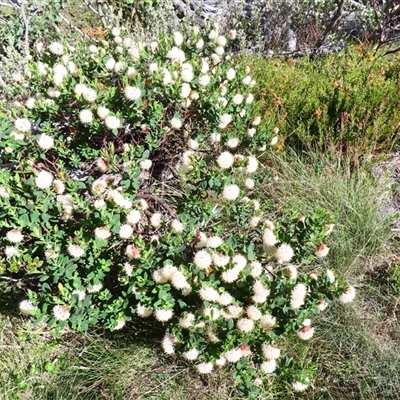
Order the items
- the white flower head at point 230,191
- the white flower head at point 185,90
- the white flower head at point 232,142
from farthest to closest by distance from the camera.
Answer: the white flower head at point 232,142
the white flower head at point 185,90
the white flower head at point 230,191

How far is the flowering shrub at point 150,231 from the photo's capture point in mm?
1502

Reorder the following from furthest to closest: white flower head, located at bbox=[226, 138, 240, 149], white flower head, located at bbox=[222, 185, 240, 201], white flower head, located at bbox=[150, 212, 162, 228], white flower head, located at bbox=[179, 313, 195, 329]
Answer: white flower head, located at bbox=[226, 138, 240, 149] → white flower head, located at bbox=[150, 212, 162, 228] → white flower head, located at bbox=[222, 185, 240, 201] → white flower head, located at bbox=[179, 313, 195, 329]

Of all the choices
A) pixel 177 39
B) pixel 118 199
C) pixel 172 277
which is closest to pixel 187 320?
pixel 172 277

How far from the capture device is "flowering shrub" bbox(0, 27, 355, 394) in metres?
1.50

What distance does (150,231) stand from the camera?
6.31ft

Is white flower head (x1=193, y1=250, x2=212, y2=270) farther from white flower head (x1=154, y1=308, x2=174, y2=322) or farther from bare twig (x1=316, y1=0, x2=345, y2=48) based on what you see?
bare twig (x1=316, y1=0, x2=345, y2=48)

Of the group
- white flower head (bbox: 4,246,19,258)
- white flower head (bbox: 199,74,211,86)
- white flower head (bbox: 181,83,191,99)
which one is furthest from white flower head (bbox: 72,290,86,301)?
white flower head (bbox: 199,74,211,86)

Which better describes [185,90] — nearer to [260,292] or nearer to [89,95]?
[89,95]

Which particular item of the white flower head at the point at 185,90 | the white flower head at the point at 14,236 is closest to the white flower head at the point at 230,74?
the white flower head at the point at 185,90

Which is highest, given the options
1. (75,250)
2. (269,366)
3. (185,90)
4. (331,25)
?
(331,25)

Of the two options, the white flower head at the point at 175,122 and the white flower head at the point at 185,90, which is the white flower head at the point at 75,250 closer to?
the white flower head at the point at 175,122

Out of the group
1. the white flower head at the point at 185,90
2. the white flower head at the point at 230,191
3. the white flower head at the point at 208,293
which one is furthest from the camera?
the white flower head at the point at 185,90

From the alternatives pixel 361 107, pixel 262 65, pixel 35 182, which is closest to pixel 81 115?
pixel 35 182

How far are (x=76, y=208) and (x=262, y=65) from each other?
2.71m
